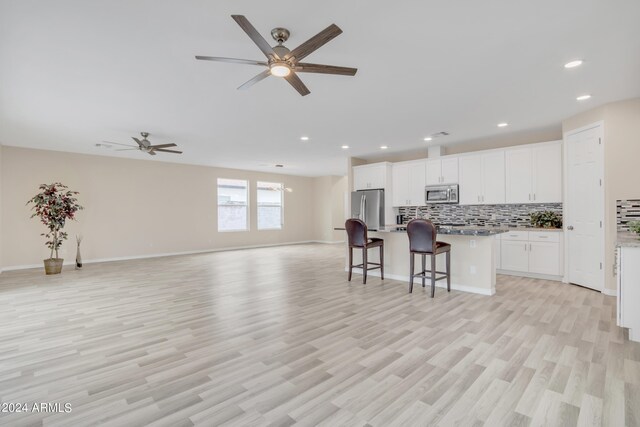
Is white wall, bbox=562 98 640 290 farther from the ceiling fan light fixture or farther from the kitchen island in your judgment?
the ceiling fan light fixture

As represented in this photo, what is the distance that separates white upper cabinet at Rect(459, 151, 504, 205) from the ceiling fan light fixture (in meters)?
4.85

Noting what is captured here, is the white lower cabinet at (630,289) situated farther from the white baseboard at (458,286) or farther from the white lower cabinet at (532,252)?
the white lower cabinet at (532,252)

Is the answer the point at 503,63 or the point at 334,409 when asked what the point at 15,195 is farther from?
the point at 503,63

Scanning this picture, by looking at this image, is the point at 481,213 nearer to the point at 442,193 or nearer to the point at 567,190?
the point at 442,193

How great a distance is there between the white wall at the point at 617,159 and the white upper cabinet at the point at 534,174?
99 cm

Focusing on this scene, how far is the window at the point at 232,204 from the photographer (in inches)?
386

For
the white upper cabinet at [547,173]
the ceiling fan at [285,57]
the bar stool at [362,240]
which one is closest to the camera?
the ceiling fan at [285,57]

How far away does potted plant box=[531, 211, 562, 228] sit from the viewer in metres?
5.33

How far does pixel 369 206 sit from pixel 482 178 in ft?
8.08

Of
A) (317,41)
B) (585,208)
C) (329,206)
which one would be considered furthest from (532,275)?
(329,206)

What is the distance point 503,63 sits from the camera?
2992 millimetres

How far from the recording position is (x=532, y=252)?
17.3ft

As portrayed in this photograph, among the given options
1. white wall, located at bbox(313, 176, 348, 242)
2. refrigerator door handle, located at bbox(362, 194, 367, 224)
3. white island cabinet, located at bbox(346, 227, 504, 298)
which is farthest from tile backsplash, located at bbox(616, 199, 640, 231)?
white wall, located at bbox(313, 176, 348, 242)

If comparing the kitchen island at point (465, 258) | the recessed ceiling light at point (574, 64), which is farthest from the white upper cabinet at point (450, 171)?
the recessed ceiling light at point (574, 64)
